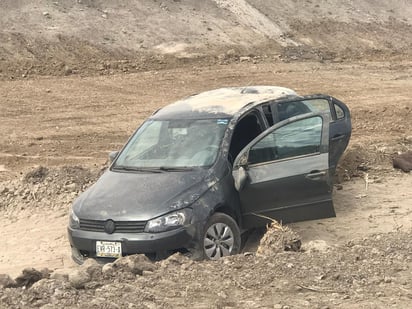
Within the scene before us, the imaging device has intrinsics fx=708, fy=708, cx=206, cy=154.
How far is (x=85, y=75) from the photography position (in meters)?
21.0

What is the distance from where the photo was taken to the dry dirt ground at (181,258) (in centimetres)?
599

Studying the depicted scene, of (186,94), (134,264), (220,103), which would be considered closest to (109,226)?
(134,264)

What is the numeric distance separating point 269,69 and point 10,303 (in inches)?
709

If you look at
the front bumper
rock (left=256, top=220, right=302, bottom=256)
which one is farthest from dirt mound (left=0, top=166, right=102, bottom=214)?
rock (left=256, top=220, right=302, bottom=256)

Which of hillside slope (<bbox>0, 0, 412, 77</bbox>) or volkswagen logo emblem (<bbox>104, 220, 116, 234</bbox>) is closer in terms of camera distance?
volkswagen logo emblem (<bbox>104, 220, 116, 234</bbox>)

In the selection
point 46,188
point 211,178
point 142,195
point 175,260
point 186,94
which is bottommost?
point 46,188

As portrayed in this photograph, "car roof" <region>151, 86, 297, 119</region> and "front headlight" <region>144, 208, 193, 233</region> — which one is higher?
"car roof" <region>151, 86, 297, 119</region>

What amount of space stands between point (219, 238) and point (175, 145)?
1437 millimetres

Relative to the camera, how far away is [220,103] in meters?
9.11

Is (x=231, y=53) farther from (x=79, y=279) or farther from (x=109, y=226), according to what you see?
(x=79, y=279)

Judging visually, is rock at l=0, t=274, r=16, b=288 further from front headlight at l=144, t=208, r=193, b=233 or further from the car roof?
the car roof

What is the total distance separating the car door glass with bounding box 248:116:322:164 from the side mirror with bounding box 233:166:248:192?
0.73 ft

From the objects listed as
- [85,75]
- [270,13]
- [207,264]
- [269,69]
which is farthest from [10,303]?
[270,13]

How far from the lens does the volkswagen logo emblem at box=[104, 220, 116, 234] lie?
748 centimetres
